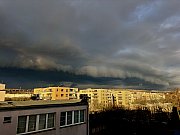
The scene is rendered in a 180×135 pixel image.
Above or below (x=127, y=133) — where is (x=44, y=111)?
above

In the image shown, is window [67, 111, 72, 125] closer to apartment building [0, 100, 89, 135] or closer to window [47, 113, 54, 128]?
apartment building [0, 100, 89, 135]

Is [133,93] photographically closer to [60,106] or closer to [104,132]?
[104,132]

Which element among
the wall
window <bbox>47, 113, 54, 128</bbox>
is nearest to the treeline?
the wall

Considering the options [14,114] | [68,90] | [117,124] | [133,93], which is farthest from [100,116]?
[133,93]

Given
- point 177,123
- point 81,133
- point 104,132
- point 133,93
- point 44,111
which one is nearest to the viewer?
point 44,111

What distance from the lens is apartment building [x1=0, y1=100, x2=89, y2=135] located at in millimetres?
14413

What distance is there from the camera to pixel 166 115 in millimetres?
43344

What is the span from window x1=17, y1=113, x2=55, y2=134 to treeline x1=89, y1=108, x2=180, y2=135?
10564 millimetres

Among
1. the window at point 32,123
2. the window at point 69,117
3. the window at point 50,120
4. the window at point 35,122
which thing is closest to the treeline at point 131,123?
the window at point 69,117

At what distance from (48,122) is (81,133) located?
4678 millimetres

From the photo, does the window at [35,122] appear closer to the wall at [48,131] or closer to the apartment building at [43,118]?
the apartment building at [43,118]

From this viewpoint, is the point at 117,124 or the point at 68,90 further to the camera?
the point at 68,90

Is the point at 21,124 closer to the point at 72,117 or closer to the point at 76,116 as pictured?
the point at 72,117

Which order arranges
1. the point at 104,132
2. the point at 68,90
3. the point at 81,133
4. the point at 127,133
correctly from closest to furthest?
the point at 81,133 < the point at 104,132 < the point at 127,133 < the point at 68,90
